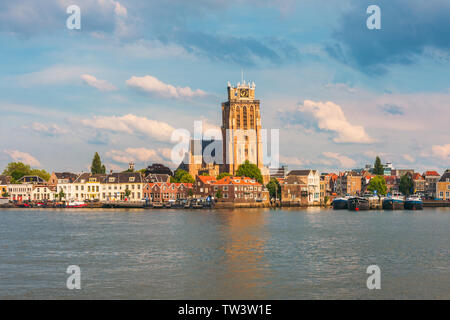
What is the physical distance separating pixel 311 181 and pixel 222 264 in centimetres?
13478

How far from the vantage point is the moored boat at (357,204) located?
14900 centimetres

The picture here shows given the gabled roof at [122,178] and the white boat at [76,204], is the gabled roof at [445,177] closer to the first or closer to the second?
the gabled roof at [122,178]

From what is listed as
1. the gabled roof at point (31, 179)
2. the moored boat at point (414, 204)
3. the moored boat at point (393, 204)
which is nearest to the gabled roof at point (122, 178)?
the gabled roof at point (31, 179)

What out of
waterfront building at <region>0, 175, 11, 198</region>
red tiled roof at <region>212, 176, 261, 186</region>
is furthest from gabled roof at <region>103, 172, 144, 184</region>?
waterfront building at <region>0, 175, 11, 198</region>

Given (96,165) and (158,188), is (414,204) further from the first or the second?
(96,165)

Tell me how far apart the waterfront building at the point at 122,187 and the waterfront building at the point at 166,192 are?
3121 millimetres

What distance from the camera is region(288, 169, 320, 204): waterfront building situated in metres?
171

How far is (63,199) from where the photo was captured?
172 meters

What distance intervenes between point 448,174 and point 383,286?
163m

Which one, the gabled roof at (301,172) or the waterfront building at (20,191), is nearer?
the gabled roof at (301,172)

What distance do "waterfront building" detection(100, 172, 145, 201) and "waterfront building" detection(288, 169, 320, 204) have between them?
47443 millimetres
